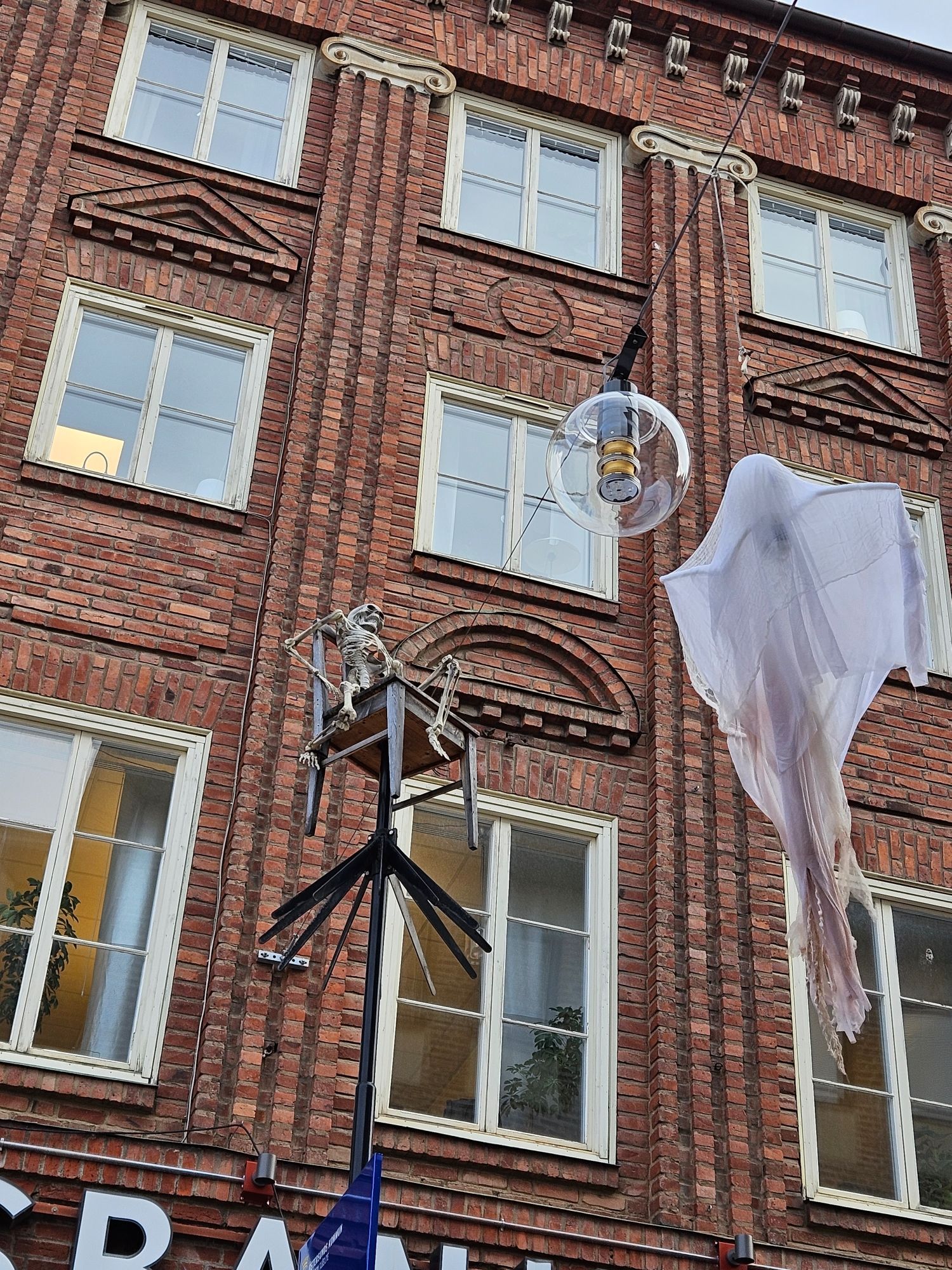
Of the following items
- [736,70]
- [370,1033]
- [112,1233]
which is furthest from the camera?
[736,70]

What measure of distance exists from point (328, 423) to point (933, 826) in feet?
15.8

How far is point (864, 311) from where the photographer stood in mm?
13734

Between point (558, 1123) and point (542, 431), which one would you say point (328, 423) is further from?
point (558, 1123)

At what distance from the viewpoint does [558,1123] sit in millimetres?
9188

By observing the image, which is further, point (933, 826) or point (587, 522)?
point (933, 826)

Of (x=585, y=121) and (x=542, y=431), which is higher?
(x=585, y=121)

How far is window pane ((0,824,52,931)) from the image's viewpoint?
8.85 meters

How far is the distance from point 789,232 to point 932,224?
1286 mm

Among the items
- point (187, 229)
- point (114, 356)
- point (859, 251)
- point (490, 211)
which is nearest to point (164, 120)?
point (187, 229)

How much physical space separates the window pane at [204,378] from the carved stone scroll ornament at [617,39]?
184 inches

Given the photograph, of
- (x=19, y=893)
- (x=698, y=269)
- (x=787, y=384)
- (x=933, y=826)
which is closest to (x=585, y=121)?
(x=698, y=269)

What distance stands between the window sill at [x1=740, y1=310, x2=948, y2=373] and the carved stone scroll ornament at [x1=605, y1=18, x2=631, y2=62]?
8.83 feet

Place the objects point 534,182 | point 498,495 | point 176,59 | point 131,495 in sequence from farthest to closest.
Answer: point 534,182 → point 176,59 → point 498,495 → point 131,495

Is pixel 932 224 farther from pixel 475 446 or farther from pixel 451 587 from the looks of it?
pixel 451 587
